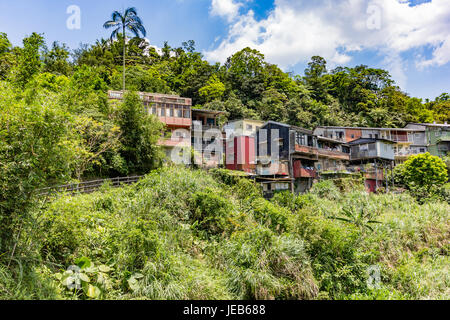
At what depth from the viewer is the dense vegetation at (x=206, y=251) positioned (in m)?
5.98

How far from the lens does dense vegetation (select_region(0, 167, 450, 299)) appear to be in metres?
5.98

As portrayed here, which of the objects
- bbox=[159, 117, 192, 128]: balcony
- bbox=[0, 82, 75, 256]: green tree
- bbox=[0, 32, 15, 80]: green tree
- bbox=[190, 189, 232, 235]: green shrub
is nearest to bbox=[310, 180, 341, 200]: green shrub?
bbox=[159, 117, 192, 128]: balcony

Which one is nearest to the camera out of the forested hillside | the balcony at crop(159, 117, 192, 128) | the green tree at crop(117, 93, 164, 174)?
the green tree at crop(117, 93, 164, 174)

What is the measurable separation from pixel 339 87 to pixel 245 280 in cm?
4398

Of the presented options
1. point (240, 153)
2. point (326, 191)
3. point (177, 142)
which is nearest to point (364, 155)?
point (326, 191)

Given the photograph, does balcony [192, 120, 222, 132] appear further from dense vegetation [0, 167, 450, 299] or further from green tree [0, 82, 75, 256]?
green tree [0, 82, 75, 256]

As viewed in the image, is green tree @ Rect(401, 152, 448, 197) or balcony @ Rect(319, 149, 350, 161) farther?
balcony @ Rect(319, 149, 350, 161)

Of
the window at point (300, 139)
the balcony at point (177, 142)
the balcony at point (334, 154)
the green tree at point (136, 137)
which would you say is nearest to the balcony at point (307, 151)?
the window at point (300, 139)

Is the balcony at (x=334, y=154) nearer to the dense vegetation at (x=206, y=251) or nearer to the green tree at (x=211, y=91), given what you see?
the dense vegetation at (x=206, y=251)

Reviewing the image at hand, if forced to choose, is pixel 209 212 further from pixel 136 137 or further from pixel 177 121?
pixel 177 121

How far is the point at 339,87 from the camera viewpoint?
44531 mm

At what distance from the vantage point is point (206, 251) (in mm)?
9102

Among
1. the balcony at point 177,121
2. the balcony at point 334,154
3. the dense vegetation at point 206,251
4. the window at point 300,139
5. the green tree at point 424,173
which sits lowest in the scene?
the dense vegetation at point 206,251
